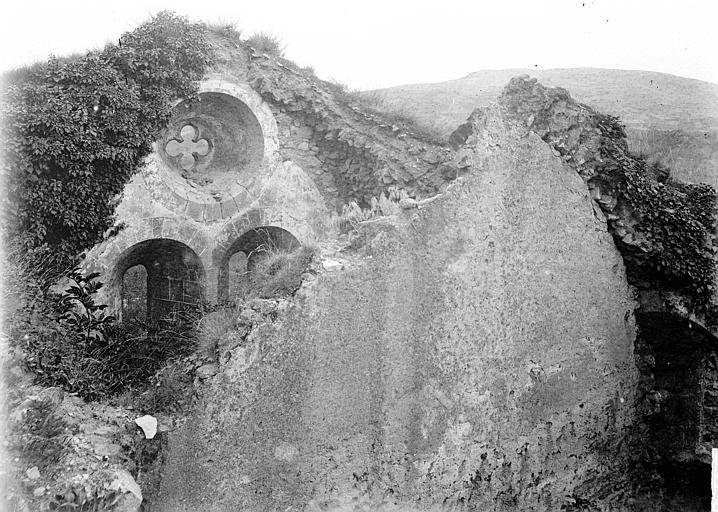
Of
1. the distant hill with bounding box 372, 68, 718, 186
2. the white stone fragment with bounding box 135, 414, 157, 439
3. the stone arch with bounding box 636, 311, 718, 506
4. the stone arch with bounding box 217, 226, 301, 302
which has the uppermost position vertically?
the distant hill with bounding box 372, 68, 718, 186

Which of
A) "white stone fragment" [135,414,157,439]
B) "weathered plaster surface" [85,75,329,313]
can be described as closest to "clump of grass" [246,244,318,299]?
"white stone fragment" [135,414,157,439]

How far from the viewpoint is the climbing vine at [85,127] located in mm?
8422

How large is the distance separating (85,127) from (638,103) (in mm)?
15408

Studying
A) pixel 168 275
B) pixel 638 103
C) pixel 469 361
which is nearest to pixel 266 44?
pixel 168 275

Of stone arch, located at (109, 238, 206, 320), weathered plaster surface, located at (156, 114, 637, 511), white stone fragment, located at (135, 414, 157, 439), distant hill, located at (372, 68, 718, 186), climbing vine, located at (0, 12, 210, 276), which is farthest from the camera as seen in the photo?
distant hill, located at (372, 68, 718, 186)

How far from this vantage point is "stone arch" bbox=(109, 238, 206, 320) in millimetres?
9922

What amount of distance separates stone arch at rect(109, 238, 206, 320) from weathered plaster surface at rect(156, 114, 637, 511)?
5606mm

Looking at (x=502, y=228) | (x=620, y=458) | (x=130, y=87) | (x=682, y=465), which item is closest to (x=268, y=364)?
(x=502, y=228)

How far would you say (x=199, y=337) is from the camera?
486 cm

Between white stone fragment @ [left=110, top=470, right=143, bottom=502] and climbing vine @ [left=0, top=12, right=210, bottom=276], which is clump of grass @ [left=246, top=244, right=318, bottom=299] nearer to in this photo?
white stone fragment @ [left=110, top=470, right=143, bottom=502]

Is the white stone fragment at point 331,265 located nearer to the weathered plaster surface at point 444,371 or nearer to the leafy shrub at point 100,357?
the weathered plaster surface at point 444,371

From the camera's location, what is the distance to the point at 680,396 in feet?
22.1

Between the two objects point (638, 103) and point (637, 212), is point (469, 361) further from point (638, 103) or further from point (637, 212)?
point (638, 103)

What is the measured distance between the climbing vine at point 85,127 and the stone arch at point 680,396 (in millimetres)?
7252
